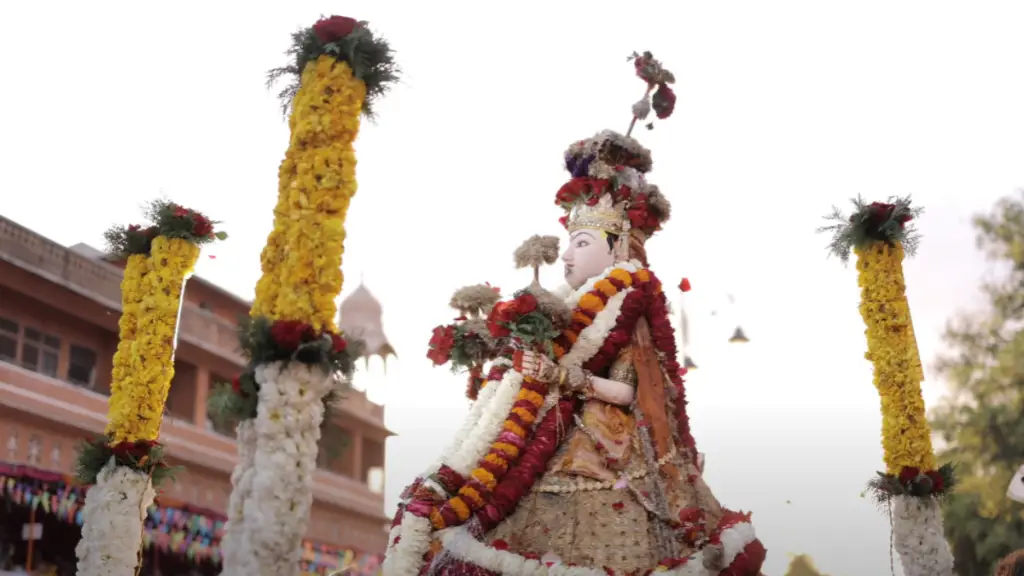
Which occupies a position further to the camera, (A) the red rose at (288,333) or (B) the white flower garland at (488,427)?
(B) the white flower garland at (488,427)

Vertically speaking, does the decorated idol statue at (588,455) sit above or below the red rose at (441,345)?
below

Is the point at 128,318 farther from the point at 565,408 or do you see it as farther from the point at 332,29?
the point at 565,408

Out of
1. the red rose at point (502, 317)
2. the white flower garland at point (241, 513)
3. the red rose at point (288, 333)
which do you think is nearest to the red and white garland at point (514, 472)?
the red rose at point (502, 317)

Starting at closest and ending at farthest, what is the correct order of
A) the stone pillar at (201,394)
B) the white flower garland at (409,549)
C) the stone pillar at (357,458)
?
the white flower garland at (409,549) → the stone pillar at (201,394) → the stone pillar at (357,458)

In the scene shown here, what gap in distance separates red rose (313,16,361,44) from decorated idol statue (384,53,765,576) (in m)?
1.87

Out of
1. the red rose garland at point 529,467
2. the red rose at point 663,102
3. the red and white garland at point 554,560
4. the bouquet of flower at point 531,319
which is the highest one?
the red rose at point 663,102

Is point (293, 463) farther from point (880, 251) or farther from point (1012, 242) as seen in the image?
point (1012, 242)

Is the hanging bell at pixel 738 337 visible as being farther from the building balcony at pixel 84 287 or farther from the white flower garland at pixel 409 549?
the white flower garland at pixel 409 549

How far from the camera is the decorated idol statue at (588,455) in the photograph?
527 cm

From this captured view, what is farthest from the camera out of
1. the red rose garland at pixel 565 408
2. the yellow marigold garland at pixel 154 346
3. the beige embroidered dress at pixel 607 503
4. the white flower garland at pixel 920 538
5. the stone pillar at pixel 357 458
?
the stone pillar at pixel 357 458

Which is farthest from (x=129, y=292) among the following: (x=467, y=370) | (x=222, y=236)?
(x=467, y=370)

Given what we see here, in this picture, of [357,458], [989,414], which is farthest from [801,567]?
[357,458]

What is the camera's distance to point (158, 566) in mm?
12539

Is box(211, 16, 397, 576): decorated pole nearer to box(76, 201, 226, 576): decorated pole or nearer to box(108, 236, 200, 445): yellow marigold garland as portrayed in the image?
box(76, 201, 226, 576): decorated pole
